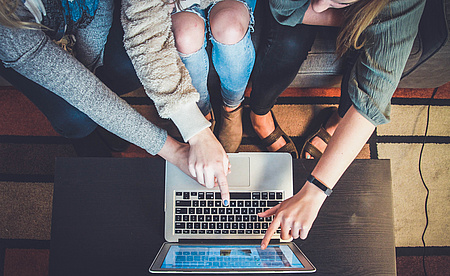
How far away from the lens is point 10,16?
629 mm

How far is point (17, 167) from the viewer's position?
4.30 feet

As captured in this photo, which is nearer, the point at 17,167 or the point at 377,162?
the point at 377,162

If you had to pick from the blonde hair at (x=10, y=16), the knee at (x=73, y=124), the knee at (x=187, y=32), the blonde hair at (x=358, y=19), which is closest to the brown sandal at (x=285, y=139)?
the blonde hair at (x=358, y=19)

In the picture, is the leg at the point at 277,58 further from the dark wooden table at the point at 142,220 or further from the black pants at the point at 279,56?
the dark wooden table at the point at 142,220

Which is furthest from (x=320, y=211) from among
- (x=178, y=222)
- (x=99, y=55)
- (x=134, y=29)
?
(x=99, y=55)

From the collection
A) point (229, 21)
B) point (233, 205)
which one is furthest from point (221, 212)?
point (229, 21)

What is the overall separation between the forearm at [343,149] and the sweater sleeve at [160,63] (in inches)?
13.0

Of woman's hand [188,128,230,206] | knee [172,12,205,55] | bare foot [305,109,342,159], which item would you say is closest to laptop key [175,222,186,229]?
woman's hand [188,128,230,206]

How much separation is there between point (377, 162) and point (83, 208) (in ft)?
2.68

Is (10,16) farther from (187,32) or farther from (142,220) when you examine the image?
(142,220)

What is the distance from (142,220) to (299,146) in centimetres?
85

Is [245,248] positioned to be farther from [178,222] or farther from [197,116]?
[197,116]

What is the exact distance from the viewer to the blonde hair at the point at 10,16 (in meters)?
0.61

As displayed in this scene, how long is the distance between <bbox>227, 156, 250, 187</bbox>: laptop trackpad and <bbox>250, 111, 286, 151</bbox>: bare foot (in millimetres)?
493
